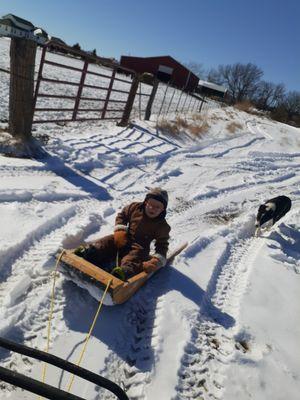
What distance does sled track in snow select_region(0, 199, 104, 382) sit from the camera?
3125mm

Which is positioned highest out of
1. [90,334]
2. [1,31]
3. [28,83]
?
[1,31]

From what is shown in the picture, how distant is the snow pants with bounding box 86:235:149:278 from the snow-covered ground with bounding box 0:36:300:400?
0.30 metres

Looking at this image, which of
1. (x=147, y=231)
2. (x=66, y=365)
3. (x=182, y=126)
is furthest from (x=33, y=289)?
(x=182, y=126)

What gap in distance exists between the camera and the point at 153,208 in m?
4.45

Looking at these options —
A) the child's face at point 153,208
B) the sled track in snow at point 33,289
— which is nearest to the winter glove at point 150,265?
the child's face at point 153,208

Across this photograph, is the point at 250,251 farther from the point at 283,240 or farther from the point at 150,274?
the point at 150,274

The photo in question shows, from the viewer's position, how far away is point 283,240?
6.70m

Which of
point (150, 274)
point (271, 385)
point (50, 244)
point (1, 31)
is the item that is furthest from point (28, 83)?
point (271, 385)

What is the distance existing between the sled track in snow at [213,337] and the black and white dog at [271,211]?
1314 mm

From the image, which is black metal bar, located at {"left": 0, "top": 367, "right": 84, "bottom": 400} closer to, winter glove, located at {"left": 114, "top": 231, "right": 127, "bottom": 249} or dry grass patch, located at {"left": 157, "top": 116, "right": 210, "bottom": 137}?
winter glove, located at {"left": 114, "top": 231, "right": 127, "bottom": 249}

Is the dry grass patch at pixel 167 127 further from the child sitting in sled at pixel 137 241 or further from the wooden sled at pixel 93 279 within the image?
the wooden sled at pixel 93 279

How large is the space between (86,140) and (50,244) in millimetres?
4954

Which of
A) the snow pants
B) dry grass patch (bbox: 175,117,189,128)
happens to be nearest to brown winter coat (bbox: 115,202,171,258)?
the snow pants

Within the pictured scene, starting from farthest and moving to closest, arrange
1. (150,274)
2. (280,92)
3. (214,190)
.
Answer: (280,92) → (214,190) → (150,274)
